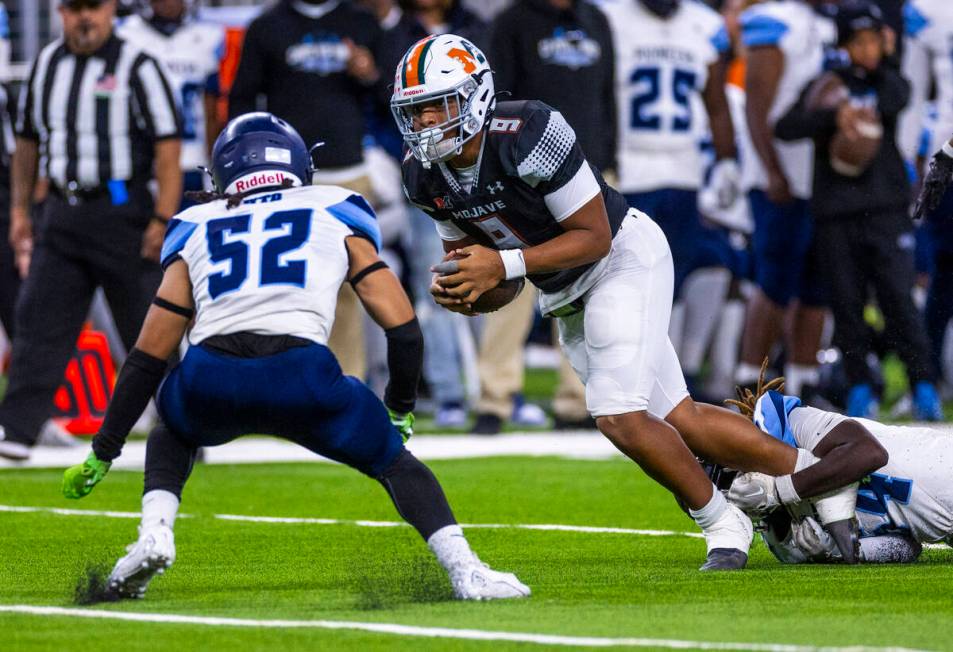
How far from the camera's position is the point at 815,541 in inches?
225

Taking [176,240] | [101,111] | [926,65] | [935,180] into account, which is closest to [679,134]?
[926,65]

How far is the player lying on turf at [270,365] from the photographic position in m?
4.86

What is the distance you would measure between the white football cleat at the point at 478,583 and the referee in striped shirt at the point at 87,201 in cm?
429

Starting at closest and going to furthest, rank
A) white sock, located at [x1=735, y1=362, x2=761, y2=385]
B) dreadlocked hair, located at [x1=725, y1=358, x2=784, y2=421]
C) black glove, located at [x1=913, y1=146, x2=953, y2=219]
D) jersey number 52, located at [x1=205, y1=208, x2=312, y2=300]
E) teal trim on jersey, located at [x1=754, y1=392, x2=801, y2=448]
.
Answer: jersey number 52, located at [x1=205, y1=208, x2=312, y2=300]
teal trim on jersey, located at [x1=754, y1=392, x2=801, y2=448]
dreadlocked hair, located at [x1=725, y1=358, x2=784, y2=421]
black glove, located at [x1=913, y1=146, x2=953, y2=219]
white sock, located at [x1=735, y1=362, x2=761, y2=385]

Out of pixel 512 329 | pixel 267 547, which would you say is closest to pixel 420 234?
pixel 512 329

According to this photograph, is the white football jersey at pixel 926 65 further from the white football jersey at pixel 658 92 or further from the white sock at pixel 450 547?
the white sock at pixel 450 547

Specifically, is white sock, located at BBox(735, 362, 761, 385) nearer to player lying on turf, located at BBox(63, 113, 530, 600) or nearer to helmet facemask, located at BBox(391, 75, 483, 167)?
helmet facemask, located at BBox(391, 75, 483, 167)

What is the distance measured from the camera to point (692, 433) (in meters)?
5.80

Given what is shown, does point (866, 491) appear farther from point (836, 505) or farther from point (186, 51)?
point (186, 51)

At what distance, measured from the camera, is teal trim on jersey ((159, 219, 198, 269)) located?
5145 millimetres

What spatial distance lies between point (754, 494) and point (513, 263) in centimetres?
108

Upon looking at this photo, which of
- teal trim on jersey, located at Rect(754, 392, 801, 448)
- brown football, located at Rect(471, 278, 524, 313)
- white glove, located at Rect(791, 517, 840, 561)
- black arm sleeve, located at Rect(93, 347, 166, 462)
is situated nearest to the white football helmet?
brown football, located at Rect(471, 278, 524, 313)

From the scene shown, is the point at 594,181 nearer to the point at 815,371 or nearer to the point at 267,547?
the point at 267,547

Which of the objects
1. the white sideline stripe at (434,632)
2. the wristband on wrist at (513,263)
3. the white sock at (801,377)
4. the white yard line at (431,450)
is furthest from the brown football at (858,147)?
the white sideline stripe at (434,632)
